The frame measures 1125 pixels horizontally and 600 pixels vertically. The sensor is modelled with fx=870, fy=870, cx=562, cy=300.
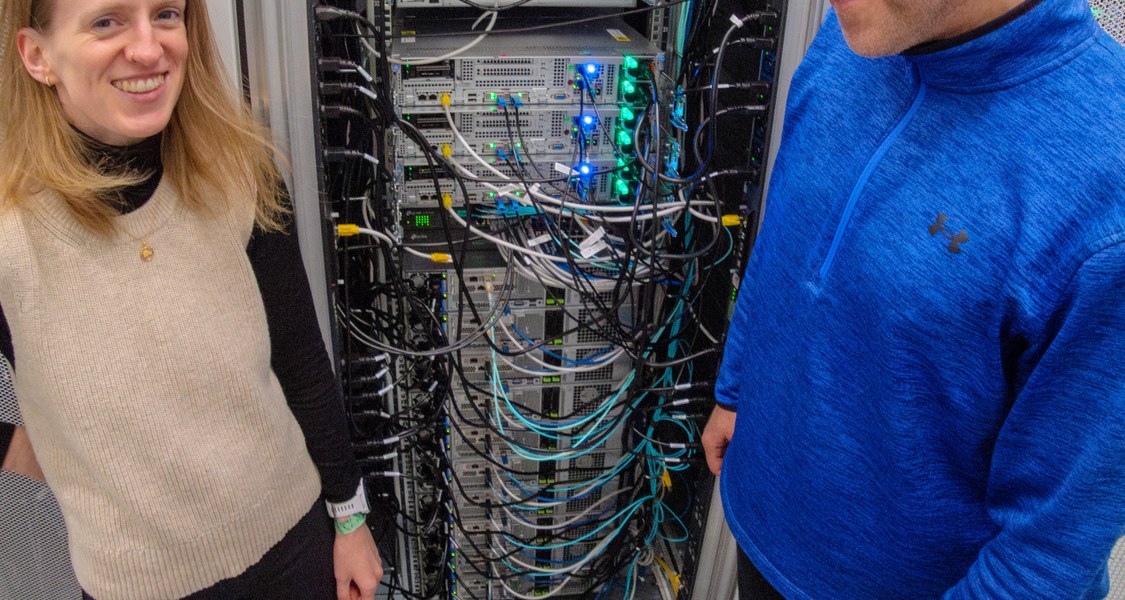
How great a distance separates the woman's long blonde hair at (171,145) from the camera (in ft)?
3.37

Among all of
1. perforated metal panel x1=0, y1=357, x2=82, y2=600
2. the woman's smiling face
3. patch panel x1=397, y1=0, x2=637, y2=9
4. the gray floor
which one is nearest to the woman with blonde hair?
the woman's smiling face

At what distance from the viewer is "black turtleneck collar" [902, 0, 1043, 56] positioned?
905 mm

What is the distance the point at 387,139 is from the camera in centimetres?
192

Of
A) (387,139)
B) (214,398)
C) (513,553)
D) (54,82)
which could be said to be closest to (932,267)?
(214,398)

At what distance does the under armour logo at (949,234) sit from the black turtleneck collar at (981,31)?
187 mm

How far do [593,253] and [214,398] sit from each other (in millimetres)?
909

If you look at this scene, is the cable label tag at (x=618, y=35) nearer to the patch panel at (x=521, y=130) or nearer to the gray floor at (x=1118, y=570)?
the patch panel at (x=521, y=130)

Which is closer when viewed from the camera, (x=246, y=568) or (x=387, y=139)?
(x=246, y=568)

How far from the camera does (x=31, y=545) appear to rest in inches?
66.9

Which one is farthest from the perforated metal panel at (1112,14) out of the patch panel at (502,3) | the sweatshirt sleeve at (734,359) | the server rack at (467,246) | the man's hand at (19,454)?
the man's hand at (19,454)

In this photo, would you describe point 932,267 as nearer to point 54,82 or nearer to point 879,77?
point 879,77

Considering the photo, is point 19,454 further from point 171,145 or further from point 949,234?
point 949,234

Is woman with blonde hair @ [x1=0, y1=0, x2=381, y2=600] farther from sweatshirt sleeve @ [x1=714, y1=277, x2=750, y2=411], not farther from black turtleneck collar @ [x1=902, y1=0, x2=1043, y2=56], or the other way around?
black turtleneck collar @ [x1=902, y1=0, x2=1043, y2=56]

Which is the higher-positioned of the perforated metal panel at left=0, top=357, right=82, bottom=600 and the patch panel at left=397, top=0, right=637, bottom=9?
the patch panel at left=397, top=0, right=637, bottom=9
